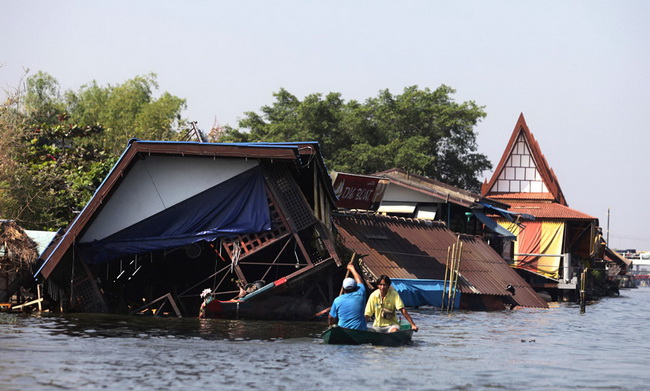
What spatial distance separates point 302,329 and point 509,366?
7.10 meters

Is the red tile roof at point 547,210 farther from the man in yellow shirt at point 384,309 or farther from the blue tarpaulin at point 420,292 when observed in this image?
the man in yellow shirt at point 384,309

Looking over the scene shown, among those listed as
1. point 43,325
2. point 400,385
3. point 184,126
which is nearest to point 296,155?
point 43,325

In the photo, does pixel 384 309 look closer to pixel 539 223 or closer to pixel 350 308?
pixel 350 308

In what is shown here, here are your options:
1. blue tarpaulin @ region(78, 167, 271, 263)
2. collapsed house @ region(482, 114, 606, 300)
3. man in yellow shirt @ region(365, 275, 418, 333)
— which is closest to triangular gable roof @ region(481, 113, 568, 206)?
collapsed house @ region(482, 114, 606, 300)

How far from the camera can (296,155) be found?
24.7 m

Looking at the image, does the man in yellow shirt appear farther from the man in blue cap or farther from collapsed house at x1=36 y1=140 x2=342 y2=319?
collapsed house at x1=36 y1=140 x2=342 y2=319

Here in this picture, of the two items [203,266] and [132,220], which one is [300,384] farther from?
[203,266]

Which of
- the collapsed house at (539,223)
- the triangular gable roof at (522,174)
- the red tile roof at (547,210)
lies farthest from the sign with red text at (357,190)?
the triangular gable roof at (522,174)

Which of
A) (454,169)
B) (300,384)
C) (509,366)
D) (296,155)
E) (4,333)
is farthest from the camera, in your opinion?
(454,169)

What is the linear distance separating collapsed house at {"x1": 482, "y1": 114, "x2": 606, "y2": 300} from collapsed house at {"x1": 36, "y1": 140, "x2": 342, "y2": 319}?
1103 inches

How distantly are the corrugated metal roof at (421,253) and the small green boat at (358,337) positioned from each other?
42.8 feet

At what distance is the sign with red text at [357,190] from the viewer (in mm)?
36531

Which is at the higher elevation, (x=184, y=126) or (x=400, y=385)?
(x=184, y=126)

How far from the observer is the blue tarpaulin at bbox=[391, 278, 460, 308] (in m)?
33.0
